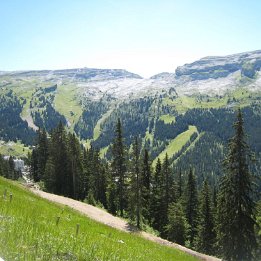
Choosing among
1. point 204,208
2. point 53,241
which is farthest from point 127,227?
point 53,241

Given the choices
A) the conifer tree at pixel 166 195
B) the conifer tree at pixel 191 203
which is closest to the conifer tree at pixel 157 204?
the conifer tree at pixel 166 195

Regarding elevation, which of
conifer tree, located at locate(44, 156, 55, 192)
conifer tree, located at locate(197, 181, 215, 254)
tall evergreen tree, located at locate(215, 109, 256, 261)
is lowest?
conifer tree, located at locate(197, 181, 215, 254)

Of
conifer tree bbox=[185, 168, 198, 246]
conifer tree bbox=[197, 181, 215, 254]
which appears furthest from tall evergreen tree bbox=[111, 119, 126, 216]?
conifer tree bbox=[197, 181, 215, 254]

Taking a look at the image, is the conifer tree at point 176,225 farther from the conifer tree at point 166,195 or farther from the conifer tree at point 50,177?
the conifer tree at point 50,177

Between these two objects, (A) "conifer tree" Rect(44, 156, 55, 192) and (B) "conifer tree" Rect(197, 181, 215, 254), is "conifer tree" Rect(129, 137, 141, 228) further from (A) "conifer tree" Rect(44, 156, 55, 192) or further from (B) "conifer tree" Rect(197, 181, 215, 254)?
(A) "conifer tree" Rect(44, 156, 55, 192)

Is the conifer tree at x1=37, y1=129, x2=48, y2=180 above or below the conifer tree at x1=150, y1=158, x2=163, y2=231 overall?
above

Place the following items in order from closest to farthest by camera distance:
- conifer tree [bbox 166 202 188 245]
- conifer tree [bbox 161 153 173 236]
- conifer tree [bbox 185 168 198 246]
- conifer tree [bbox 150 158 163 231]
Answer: conifer tree [bbox 166 202 188 245] → conifer tree [bbox 161 153 173 236] → conifer tree [bbox 150 158 163 231] → conifer tree [bbox 185 168 198 246]

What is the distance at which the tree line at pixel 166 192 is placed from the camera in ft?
127

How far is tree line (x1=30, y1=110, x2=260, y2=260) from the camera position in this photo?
127 feet

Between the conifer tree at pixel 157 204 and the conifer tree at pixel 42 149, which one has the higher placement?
the conifer tree at pixel 42 149

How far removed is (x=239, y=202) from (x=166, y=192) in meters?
28.3

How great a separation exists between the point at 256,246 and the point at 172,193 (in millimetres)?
28744

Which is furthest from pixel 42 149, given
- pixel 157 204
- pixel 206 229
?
pixel 206 229

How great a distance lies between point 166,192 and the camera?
66.2 m
